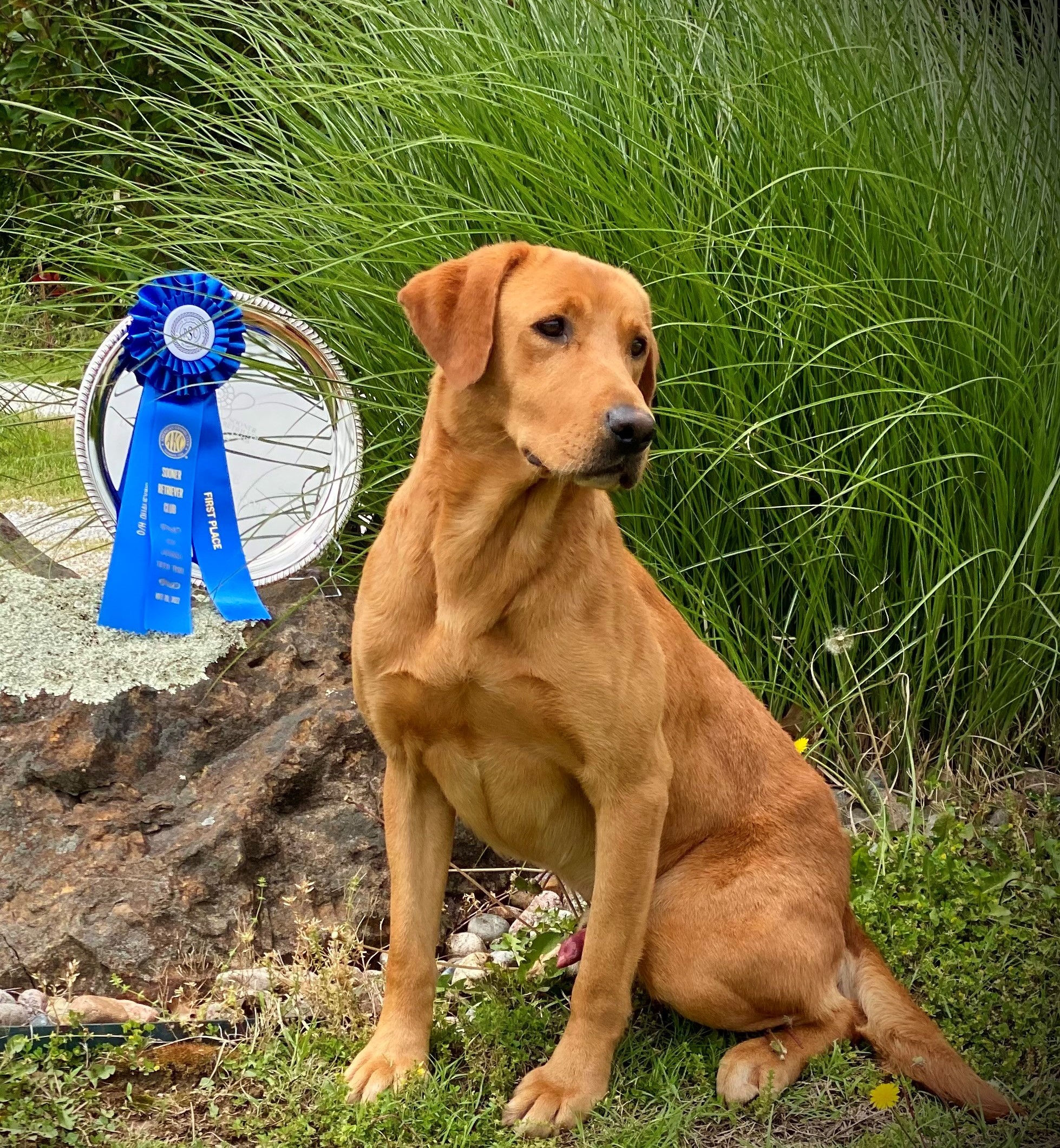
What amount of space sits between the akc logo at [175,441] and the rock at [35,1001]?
1571 mm

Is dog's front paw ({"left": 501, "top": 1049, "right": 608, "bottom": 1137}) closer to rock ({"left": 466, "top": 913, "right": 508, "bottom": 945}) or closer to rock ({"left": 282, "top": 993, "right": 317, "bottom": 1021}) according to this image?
rock ({"left": 282, "top": 993, "right": 317, "bottom": 1021})

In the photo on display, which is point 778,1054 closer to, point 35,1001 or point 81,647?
point 35,1001

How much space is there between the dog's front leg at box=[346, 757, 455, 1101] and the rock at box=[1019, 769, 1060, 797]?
88.8 inches

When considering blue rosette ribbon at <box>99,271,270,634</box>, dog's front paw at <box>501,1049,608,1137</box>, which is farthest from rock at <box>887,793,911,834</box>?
blue rosette ribbon at <box>99,271,270,634</box>

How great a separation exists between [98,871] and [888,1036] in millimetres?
2013

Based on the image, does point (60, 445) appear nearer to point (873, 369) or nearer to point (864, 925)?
point (873, 369)

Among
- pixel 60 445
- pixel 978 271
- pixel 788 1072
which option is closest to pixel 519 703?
pixel 788 1072

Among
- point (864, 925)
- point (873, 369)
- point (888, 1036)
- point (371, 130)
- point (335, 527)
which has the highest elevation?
point (371, 130)

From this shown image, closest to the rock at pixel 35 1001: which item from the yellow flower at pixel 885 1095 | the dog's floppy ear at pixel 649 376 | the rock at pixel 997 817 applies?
the yellow flower at pixel 885 1095

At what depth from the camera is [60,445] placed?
473 centimetres

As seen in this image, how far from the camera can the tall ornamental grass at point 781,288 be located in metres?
3.92

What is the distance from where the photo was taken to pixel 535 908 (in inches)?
145

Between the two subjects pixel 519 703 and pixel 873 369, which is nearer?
pixel 519 703

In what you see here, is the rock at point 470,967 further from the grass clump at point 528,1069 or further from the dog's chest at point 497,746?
the dog's chest at point 497,746
